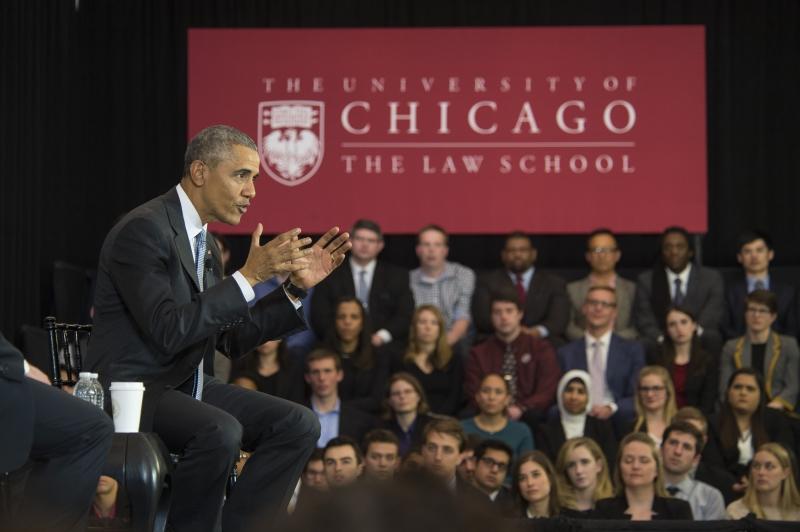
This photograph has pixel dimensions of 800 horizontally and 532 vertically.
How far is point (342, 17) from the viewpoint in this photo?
9.11 metres

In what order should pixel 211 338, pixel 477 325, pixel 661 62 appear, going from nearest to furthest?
pixel 211 338 → pixel 477 325 → pixel 661 62

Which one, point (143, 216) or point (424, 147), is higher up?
point (424, 147)

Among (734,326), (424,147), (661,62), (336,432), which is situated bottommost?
(336,432)

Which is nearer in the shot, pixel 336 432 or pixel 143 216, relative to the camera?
pixel 143 216

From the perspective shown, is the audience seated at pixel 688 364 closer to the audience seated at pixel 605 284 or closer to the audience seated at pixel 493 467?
the audience seated at pixel 605 284

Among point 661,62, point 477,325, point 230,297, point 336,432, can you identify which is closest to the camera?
point 230,297

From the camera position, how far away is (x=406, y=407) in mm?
6594

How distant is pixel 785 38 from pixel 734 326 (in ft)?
7.73

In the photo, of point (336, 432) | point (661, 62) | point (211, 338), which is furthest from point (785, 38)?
point (211, 338)

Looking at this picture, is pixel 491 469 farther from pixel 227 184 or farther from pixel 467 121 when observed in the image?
pixel 467 121

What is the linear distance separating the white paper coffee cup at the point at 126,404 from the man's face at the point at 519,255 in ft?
15.8

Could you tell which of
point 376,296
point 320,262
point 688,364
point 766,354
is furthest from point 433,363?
point 320,262

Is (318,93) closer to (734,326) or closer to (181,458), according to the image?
(734,326)

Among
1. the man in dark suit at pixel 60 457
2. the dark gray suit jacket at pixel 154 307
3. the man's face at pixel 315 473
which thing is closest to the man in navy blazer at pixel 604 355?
the man's face at pixel 315 473
